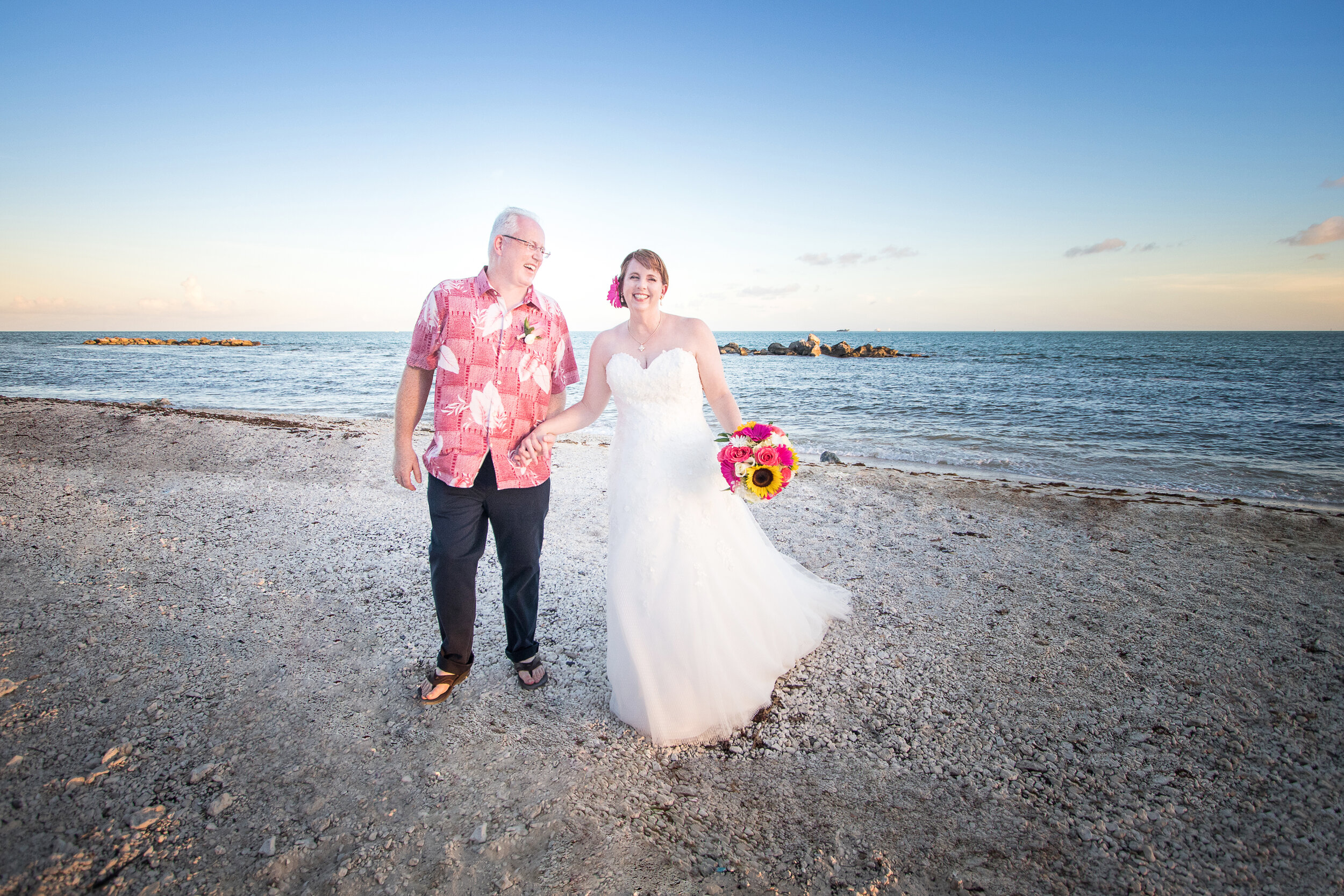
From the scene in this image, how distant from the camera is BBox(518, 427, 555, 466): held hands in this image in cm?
303

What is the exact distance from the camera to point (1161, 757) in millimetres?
2871

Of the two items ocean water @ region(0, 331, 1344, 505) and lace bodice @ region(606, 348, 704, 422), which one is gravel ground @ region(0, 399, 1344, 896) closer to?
lace bodice @ region(606, 348, 704, 422)

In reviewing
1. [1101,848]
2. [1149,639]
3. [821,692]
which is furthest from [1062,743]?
[1149,639]

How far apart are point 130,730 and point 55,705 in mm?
551

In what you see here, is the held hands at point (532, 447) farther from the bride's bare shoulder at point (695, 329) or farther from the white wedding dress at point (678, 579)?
the bride's bare shoulder at point (695, 329)

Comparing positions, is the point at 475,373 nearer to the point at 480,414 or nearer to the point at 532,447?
the point at 480,414

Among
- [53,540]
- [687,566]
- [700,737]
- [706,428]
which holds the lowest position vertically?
[700,737]

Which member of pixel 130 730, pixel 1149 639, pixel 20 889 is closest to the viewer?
pixel 20 889

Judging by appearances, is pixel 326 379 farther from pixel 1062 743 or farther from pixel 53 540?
pixel 1062 743

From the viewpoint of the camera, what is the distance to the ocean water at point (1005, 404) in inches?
426

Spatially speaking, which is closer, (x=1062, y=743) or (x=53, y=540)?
(x=1062, y=743)

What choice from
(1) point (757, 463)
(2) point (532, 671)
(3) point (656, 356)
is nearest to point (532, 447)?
(3) point (656, 356)

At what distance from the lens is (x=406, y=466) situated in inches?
122

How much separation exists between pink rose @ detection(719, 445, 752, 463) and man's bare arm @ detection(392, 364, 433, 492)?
1635mm
